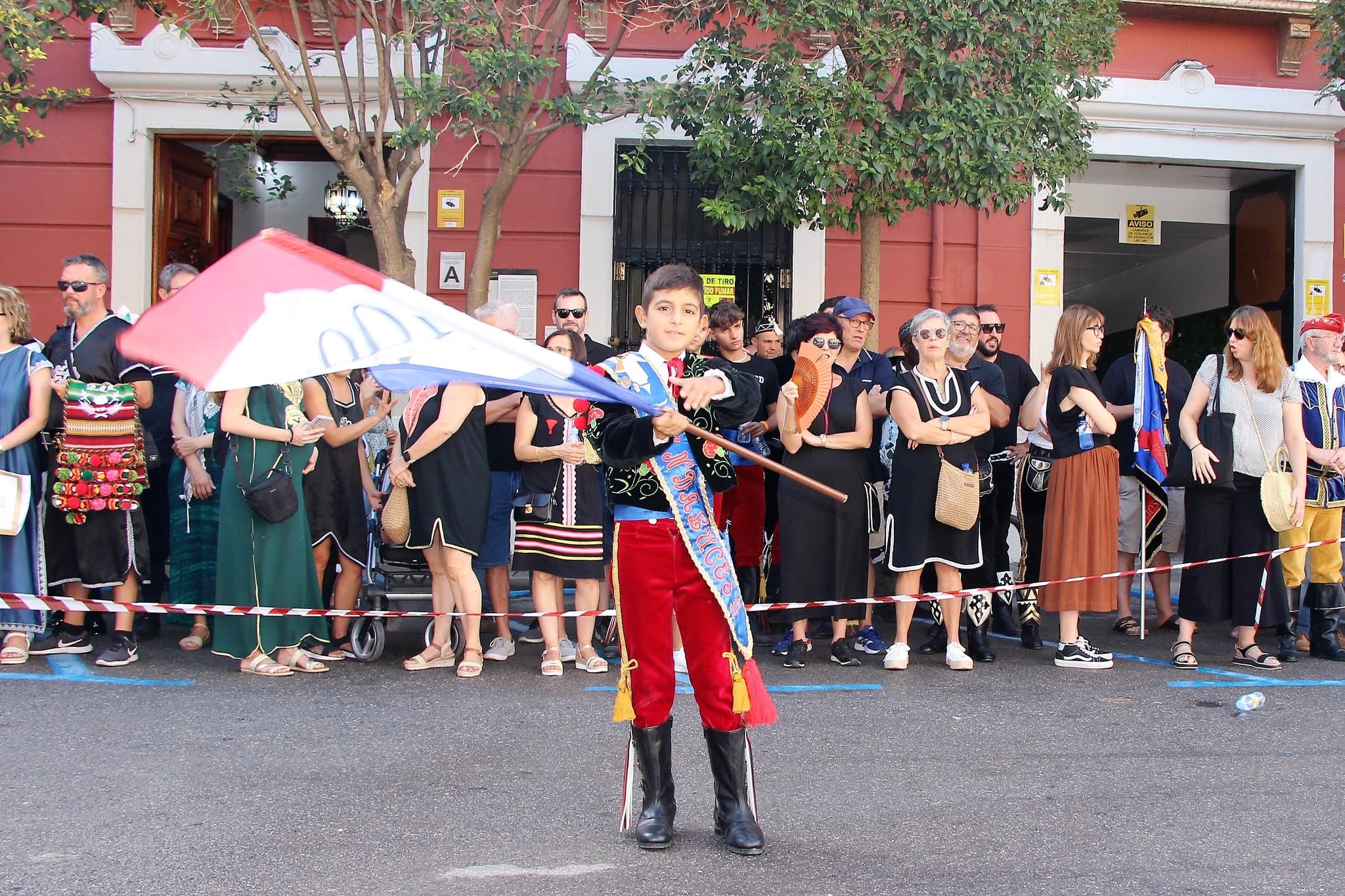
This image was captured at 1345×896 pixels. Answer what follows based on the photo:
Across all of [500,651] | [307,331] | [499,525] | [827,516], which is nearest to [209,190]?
[499,525]

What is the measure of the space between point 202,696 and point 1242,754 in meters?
4.71

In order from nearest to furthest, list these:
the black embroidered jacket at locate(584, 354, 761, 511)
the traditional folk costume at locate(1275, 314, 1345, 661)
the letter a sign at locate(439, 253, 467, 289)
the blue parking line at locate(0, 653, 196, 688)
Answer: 1. the black embroidered jacket at locate(584, 354, 761, 511)
2. the blue parking line at locate(0, 653, 196, 688)
3. the traditional folk costume at locate(1275, 314, 1345, 661)
4. the letter a sign at locate(439, 253, 467, 289)

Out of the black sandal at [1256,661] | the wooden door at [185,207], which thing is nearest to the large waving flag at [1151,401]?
the black sandal at [1256,661]

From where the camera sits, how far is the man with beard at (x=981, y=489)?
23.9 feet

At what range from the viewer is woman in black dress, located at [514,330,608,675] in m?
6.80

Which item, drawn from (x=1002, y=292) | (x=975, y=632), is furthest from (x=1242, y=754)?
(x=1002, y=292)

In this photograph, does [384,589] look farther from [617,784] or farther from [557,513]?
[617,784]

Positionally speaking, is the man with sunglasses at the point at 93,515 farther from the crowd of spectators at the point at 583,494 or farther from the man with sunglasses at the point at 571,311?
the man with sunglasses at the point at 571,311

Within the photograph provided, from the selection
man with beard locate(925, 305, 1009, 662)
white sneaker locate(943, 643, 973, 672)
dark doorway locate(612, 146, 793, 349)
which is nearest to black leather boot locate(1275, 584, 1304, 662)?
man with beard locate(925, 305, 1009, 662)

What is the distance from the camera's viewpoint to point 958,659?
275 inches

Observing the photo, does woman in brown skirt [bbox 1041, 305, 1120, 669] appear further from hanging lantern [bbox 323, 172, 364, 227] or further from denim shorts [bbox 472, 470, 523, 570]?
hanging lantern [bbox 323, 172, 364, 227]

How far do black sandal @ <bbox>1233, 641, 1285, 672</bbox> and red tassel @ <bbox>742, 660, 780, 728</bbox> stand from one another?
4122 mm

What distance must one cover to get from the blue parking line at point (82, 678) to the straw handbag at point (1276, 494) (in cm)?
578

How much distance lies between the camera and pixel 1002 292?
41.2 feet
